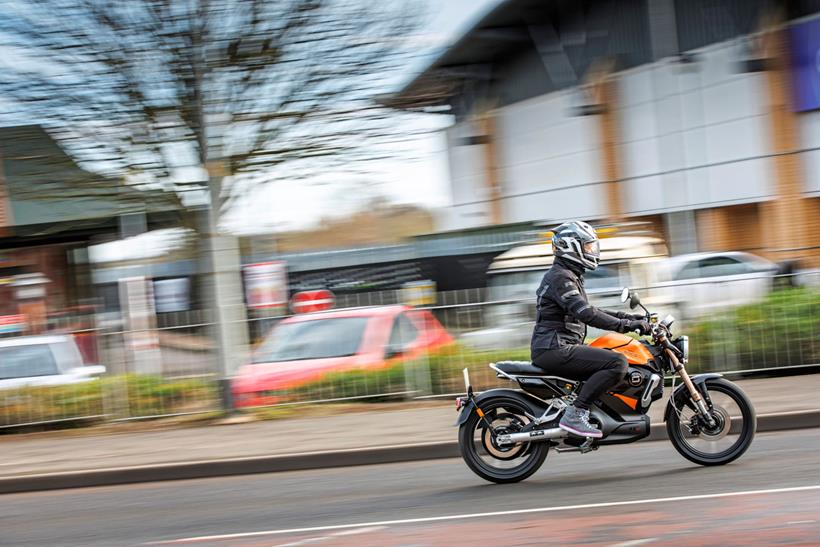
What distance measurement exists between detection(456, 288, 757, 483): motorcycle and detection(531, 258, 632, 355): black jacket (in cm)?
19

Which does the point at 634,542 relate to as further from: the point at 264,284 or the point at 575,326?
the point at 264,284

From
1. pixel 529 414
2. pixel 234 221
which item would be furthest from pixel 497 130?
pixel 529 414

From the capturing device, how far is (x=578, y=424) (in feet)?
24.6

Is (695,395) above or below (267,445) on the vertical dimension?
above

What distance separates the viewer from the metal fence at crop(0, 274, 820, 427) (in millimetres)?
12555

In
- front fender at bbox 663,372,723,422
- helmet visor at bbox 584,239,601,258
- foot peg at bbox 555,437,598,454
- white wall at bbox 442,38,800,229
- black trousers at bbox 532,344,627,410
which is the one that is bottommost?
foot peg at bbox 555,437,598,454

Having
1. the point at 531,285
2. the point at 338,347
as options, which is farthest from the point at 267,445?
the point at 531,285

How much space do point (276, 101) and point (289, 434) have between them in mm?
3991

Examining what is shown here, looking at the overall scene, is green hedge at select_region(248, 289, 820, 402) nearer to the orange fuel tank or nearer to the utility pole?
the utility pole

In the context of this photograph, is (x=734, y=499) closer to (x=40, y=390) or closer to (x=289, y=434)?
(x=289, y=434)

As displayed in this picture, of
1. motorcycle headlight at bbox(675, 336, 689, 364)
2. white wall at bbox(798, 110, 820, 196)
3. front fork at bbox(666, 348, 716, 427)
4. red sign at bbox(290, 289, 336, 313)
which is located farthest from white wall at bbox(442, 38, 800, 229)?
front fork at bbox(666, 348, 716, 427)

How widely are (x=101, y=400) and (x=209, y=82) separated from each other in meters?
4.18

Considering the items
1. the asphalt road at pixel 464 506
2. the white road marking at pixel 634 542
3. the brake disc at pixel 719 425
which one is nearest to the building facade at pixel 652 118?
the asphalt road at pixel 464 506

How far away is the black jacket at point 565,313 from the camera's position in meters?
7.40
